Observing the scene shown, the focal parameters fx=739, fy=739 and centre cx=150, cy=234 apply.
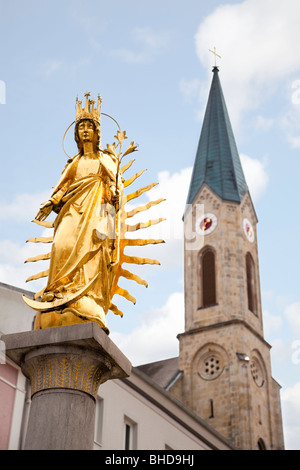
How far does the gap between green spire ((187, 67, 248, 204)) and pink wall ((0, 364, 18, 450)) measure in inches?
1117

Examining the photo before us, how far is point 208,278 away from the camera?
141 ft

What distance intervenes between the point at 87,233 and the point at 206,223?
36.3 m

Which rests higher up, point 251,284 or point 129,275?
point 251,284

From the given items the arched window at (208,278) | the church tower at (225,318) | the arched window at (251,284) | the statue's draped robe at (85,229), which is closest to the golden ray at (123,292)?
Answer: the statue's draped robe at (85,229)

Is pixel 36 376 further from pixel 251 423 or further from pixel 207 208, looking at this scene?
pixel 207 208

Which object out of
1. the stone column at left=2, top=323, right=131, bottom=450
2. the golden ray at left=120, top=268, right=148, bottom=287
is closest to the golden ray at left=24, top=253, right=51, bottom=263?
the golden ray at left=120, top=268, right=148, bottom=287

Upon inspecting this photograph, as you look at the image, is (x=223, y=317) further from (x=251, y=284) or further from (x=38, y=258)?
(x=38, y=258)

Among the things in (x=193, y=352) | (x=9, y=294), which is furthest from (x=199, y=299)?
(x=9, y=294)

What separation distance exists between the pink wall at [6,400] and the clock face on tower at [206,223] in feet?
89.8

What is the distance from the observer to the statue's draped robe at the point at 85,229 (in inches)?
297

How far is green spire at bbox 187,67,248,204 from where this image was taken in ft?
148

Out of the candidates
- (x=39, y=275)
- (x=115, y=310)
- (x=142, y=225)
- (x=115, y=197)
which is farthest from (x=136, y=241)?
(x=39, y=275)

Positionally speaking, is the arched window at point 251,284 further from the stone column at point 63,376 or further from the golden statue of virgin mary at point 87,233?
the stone column at point 63,376

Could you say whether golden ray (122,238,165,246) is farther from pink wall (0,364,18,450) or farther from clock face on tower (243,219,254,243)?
clock face on tower (243,219,254,243)
